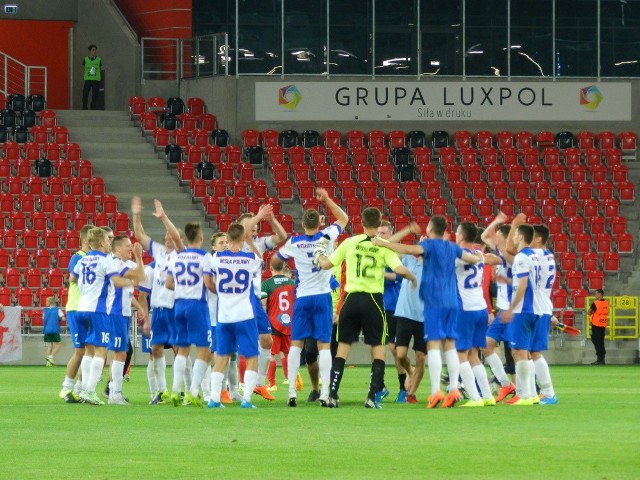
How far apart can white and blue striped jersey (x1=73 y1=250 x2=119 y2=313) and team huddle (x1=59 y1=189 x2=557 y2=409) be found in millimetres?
12

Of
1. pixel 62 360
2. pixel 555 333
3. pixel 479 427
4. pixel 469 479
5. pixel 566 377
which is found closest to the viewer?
pixel 469 479

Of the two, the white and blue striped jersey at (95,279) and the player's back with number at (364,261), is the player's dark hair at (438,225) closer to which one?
the player's back with number at (364,261)

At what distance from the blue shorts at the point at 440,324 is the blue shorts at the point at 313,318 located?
136 cm

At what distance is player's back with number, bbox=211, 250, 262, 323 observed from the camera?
52.2ft

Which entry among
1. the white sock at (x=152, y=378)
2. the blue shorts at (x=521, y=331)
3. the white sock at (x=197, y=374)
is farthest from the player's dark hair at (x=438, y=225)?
the white sock at (x=152, y=378)

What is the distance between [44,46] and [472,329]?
31.1 meters

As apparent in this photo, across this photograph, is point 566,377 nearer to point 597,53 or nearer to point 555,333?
point 555,333

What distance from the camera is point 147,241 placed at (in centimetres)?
1709

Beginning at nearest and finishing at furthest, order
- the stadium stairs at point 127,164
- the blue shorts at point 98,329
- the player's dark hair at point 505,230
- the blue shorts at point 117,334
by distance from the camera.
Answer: the blue shorts at point 98,329, the blue shorts at point 117,334, the player's dark hair at point 505,230, the stadium stairs at point 127,164

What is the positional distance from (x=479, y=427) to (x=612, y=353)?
21186mm

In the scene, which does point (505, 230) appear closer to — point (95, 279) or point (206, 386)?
point (206, 386)

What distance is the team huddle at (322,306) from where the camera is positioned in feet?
52.1

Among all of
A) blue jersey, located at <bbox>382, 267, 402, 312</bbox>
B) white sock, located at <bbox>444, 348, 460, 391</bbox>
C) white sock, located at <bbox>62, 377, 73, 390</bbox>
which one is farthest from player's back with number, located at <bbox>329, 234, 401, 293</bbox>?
white sock, located at <bbox>62, 377, 73, 390</bbox>

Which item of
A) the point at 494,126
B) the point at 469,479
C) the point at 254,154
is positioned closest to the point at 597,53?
the point at 494,126
